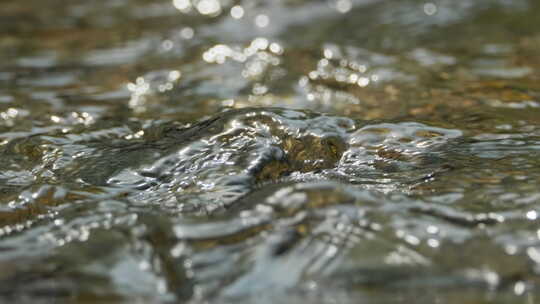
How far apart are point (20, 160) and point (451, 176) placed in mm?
1533

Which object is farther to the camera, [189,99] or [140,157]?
[189,99]

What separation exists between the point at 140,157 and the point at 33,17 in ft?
12.0

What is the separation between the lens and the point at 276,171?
237 centimetres

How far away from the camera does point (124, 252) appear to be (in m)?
1.82

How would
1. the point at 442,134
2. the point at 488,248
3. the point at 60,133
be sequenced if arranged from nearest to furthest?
the point at 488,248 → the point at 442,134 → the point at 60,133

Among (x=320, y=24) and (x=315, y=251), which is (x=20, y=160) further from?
(x=320, y=24)

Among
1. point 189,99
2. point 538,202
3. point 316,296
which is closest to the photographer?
point 316,296

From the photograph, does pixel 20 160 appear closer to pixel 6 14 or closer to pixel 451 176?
pixel 451 176

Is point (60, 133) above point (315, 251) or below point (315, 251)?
Answer: above

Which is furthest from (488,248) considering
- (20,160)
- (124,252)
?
(20,160)

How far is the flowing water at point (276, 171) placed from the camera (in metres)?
1.74

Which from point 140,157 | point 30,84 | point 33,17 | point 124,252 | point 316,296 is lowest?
point 316,296

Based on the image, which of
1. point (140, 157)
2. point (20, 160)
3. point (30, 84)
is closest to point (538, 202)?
point (140, 157)

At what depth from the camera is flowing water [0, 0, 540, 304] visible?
174 centimetres
